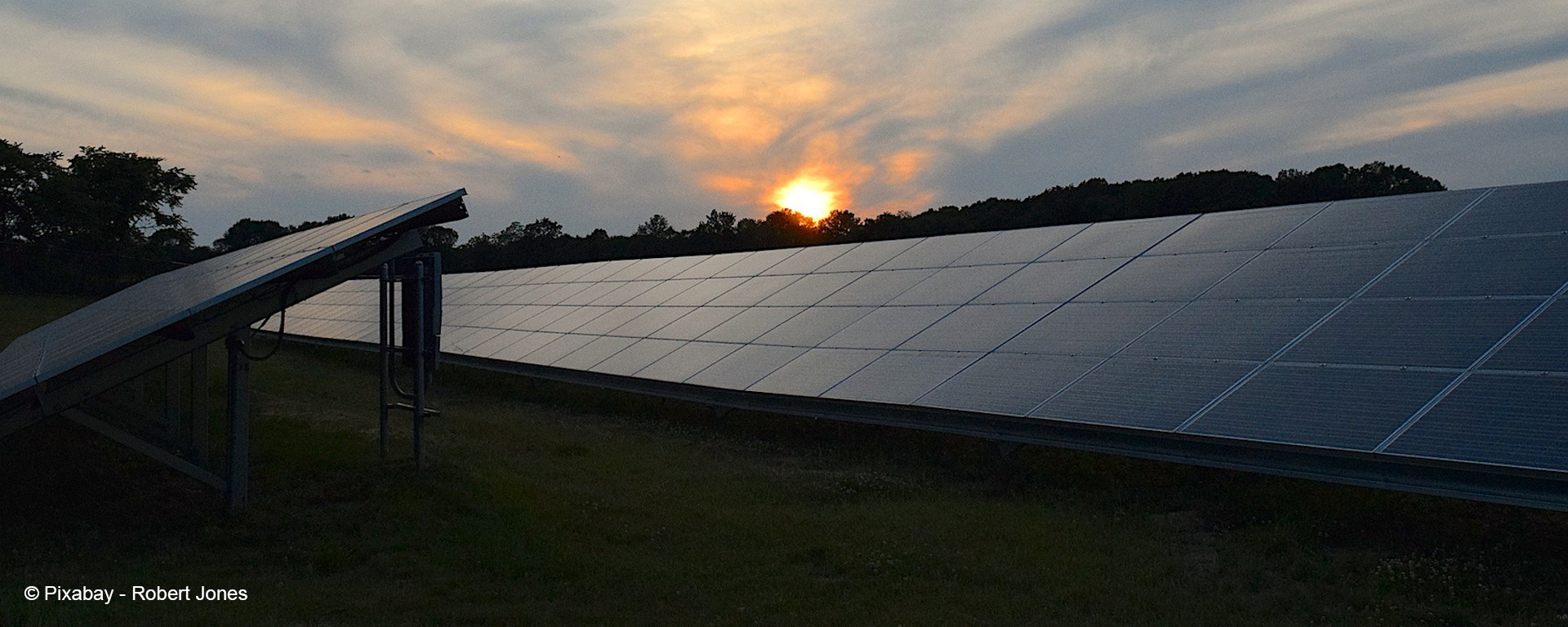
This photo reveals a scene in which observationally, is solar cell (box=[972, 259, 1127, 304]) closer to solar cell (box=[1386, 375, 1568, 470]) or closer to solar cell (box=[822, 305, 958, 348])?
solar cell (box=[822, 305, 958, 348])

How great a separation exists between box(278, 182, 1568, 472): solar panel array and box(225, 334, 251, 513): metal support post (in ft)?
25.2

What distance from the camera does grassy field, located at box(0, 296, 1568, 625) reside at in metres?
7.96

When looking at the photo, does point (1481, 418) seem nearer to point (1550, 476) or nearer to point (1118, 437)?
point (1550, 476)

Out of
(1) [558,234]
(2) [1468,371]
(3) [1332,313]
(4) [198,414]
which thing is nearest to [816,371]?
(3) [1332,313]

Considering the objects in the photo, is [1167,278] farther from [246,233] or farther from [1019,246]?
[246,233]

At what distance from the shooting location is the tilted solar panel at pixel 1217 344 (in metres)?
9.63

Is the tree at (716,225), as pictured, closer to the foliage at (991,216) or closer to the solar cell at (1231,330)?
the foliage at (991,216)

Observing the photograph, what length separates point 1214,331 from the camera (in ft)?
42.5

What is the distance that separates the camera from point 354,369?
32.0 m

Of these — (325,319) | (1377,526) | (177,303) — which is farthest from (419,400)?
(325,319)

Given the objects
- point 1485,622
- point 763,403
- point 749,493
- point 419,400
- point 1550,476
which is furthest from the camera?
point 763,403

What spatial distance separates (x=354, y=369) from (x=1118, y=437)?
2687cm

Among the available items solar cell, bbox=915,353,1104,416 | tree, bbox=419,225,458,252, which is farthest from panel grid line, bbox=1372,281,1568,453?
tree, bbox=419,225,458,252

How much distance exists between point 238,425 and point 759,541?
6.10 metres
